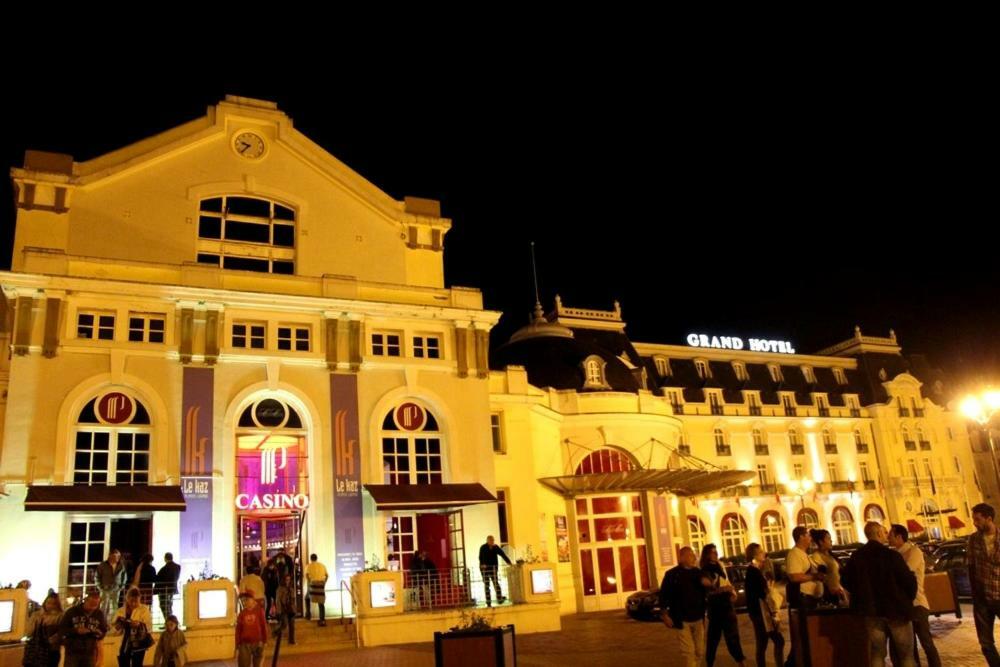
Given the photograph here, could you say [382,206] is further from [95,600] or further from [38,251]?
[95,600]

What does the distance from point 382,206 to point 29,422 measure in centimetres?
1205

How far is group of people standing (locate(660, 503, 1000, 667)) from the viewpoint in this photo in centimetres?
1041

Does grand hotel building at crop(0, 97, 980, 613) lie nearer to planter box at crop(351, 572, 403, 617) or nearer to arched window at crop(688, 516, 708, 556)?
planter box at crop(351, 572, 403, 617)

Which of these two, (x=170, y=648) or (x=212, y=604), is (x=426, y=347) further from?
(x=170, y=648)

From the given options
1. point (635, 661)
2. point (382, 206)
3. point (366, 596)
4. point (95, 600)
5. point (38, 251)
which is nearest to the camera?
point (95, 600)

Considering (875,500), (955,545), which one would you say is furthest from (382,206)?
(875,500)

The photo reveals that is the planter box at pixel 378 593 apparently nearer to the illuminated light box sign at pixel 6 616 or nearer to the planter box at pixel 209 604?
the planter box at pixel 209 604

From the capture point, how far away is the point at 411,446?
2564 cm

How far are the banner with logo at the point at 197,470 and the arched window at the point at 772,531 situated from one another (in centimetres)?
3485

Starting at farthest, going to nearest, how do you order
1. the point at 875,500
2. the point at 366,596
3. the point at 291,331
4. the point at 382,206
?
the point at 875,500 → the point at 382,206 → the point at 291,331 → the point at 366,596

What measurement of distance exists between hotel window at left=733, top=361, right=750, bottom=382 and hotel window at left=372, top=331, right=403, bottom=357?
32706mm

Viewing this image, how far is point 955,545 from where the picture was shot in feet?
84.9

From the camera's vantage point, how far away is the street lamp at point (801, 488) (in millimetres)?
50250

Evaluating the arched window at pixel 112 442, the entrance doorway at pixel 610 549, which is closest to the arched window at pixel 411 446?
→ the arched window at pixel 112 442
